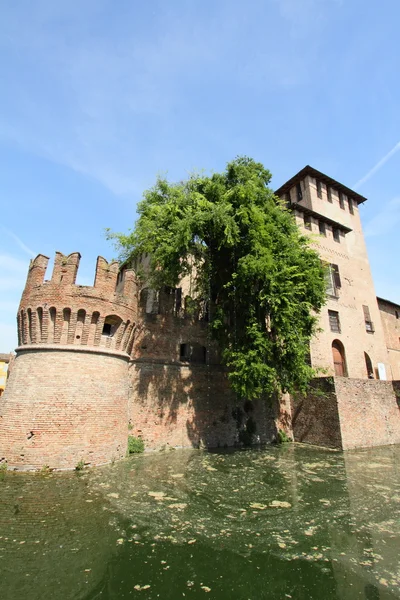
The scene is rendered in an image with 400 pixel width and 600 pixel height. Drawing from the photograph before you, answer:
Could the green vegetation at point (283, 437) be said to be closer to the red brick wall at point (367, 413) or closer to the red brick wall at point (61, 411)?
the red brick wall at point (367, 413)

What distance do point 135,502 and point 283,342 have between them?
30.8ft

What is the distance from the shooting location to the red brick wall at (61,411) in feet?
37.1

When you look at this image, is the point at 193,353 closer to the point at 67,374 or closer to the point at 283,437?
the point at 283,437

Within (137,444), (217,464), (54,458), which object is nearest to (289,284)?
(217,464)

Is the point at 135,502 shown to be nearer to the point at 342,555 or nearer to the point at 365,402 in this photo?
the point at 342,555

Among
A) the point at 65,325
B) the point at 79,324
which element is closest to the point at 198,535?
the point at 79,324

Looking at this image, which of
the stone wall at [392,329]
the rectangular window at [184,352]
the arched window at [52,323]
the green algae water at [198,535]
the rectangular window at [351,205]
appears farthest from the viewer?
the rectangular window at [351,205]

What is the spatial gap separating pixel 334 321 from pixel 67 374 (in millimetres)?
18489

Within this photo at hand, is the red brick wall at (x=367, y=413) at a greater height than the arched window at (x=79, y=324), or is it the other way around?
the arched window at (x=79, y=324)

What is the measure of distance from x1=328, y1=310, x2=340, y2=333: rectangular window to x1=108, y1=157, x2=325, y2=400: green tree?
289 inches

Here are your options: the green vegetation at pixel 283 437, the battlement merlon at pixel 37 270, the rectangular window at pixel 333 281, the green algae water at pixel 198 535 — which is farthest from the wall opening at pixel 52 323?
the rectangular window at pixel 333 281

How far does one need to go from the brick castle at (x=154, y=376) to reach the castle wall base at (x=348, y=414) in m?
0.06

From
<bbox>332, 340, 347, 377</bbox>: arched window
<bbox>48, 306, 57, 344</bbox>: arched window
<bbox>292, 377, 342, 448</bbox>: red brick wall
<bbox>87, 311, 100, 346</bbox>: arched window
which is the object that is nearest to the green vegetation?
<bbox>292, 377, 342, 448</bbox>: red brick wall

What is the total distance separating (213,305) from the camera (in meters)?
19.2
